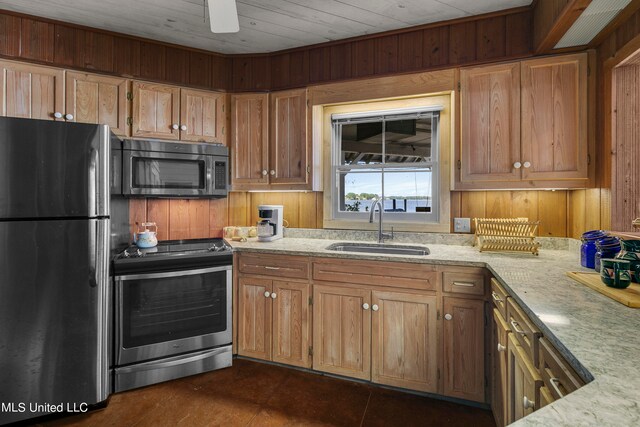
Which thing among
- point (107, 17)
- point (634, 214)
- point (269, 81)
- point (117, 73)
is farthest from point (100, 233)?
point (634, 214)

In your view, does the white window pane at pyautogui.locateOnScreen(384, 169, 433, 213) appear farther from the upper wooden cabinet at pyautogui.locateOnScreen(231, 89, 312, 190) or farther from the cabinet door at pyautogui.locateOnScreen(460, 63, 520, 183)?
the upper wooden cabinet at pyautogui.locateOnScreen(231, 89, 312, 190)

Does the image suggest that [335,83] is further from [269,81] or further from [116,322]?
[116,322]

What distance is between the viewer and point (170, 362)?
7.45 feet

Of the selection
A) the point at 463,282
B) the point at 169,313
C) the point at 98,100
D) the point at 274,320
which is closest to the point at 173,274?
the point at 169,313

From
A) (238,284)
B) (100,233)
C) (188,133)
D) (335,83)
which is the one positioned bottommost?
(238,284)

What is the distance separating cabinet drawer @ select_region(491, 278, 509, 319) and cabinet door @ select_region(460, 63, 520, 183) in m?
0.81

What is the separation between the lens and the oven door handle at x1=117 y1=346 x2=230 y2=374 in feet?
7.10

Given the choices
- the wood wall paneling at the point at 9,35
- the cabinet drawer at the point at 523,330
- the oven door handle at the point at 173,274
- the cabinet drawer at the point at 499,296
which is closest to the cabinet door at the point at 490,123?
the cabinet drawer at the point at 499,296

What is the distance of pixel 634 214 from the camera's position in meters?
1.67

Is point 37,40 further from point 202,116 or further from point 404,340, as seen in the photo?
point 404,340

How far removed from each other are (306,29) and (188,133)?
127cm

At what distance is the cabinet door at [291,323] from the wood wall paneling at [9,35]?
247 centimetres

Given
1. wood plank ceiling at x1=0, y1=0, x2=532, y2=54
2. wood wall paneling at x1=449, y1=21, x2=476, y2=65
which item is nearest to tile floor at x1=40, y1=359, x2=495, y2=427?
wood wall paneling at x1=449, y1=21, x2=476, y2=65

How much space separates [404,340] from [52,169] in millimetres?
2309
